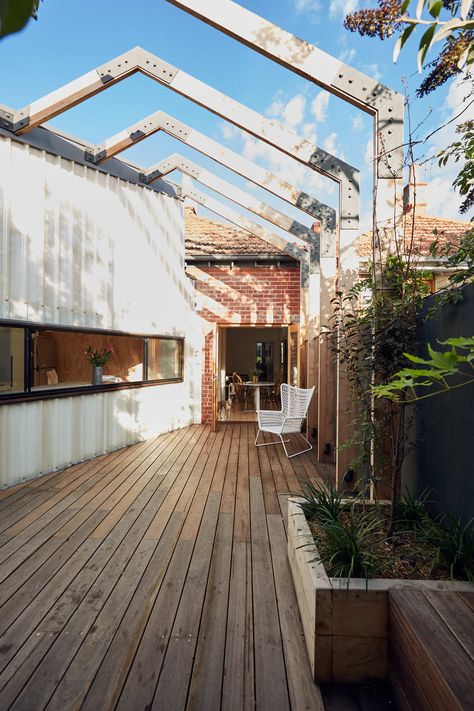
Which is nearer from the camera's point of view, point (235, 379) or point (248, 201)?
point (248, 201)

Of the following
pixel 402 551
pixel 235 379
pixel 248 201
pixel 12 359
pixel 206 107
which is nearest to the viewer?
pixel 402 551

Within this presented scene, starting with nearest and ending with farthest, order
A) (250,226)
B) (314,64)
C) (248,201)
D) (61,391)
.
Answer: (314,64) < (61,391) < (248,201) < (250,226)

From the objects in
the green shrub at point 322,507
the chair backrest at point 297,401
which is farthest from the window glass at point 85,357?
the green shrub at point 322,507

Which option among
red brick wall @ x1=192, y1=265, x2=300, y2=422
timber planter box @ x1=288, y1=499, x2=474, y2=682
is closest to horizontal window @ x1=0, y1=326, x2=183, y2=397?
red brick wall @ x1=192, y1=265, x2=300, y2=422

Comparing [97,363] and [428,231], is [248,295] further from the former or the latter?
[428,231]

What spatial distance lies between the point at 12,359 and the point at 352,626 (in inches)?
162

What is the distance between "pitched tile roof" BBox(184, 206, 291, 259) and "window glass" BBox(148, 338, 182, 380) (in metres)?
1.78

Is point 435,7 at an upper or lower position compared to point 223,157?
lower

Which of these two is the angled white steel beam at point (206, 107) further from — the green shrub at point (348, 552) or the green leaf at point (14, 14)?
the green leaf at point (14, 14)

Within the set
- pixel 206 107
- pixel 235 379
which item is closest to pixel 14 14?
pixel 206 107

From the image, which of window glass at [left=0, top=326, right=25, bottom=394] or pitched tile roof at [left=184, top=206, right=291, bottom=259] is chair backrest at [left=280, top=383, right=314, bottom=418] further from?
window glass at [left=0, top=326, right=25, bottom=394]

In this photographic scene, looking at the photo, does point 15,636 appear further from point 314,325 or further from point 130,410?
point 314,325

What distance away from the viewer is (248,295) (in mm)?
7406

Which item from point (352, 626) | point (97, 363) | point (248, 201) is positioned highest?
point (248, 201)
